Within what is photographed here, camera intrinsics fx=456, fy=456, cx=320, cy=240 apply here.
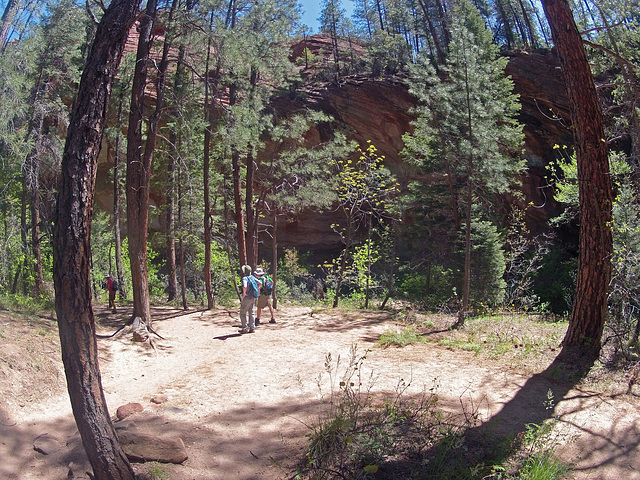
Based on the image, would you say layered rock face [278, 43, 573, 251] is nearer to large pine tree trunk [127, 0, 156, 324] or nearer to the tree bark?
the tree bark

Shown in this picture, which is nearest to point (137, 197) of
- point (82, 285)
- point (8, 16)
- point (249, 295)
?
point (249, 295)

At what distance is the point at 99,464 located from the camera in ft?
11.0

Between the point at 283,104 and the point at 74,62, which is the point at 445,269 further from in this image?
the point at 74,62

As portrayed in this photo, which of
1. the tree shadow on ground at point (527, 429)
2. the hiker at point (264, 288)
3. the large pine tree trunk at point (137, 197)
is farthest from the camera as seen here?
the hiker at point (264, 288)

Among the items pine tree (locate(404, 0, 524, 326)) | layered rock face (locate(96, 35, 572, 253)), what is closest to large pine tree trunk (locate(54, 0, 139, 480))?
pine tree (locate(404, 0, 524, 326))

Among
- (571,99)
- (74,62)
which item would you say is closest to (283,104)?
(74,62)

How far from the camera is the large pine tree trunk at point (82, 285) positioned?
333 cm

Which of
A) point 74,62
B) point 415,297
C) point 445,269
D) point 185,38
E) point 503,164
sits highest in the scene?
point 74,62

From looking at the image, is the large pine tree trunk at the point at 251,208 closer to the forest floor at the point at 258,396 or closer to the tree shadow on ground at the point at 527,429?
the forest floor at the point at 258,396

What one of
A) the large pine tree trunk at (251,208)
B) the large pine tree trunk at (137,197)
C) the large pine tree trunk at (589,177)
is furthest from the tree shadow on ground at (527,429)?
the large pine tree trunk at (251,208)

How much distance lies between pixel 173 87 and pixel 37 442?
10872mm

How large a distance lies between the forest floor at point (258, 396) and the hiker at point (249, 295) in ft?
3.16

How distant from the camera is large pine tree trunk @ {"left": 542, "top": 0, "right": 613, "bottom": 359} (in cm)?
666

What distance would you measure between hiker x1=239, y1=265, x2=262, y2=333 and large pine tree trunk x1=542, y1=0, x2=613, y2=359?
20.8ft
